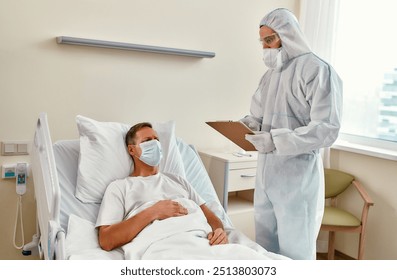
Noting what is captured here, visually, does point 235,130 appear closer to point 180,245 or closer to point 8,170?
point 180,245

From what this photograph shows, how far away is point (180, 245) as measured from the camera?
1.73 metres

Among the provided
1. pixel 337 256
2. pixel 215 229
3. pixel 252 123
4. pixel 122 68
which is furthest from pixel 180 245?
pixel 337 256

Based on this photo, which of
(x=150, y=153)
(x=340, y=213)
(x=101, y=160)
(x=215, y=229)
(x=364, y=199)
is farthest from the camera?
(x=340, y=213)

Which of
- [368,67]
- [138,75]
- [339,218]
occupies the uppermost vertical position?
[368,67]

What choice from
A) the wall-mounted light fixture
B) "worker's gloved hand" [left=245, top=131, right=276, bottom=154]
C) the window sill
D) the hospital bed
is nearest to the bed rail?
the hospital bed

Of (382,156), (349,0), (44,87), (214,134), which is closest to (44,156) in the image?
(44,87)

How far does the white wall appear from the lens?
7.93 ft

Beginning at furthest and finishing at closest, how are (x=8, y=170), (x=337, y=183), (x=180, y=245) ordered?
(x=337, y=183) < (x=8, y=170) < (x=180, y=245)

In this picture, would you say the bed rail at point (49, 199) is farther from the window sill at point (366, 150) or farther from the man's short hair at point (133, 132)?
the window sill at point (366, 150)

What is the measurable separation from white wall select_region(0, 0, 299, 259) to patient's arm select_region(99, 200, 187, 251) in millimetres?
901

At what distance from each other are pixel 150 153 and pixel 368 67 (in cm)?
191

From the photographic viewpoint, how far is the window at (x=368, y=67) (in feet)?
9.86

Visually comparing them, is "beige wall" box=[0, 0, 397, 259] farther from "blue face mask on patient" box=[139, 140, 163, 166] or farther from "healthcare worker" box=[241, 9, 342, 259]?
"healthcare worker" box=[241, 9, 342, 259]

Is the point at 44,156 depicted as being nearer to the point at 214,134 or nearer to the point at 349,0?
the point at 214,134
